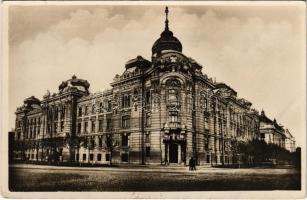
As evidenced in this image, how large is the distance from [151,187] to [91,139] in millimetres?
1243

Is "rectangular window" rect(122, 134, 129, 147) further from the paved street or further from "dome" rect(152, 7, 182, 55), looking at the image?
"dome" rect(152, 7, 182, 55)

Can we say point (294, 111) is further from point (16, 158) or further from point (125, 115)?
point (16, 158)

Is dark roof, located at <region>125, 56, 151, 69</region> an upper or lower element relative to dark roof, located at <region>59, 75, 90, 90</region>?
upper

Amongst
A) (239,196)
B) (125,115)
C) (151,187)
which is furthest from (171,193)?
(125,115)

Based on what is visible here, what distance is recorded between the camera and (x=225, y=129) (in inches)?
273

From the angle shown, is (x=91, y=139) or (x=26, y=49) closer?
(x=26, y=49)

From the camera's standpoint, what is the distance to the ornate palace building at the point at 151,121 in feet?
21.8

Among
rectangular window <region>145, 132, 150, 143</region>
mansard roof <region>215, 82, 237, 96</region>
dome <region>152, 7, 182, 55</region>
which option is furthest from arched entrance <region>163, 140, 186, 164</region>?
dome <region>152, 7, 182, 55</region>

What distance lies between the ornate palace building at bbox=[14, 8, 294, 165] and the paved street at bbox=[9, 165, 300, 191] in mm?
227

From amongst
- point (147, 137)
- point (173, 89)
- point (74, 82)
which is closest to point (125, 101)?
point (147, 137)

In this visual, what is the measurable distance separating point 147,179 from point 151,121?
34.4 inches

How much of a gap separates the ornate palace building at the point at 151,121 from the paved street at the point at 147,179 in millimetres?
227

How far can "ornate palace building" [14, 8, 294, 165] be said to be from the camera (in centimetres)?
663

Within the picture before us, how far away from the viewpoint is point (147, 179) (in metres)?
6.34
